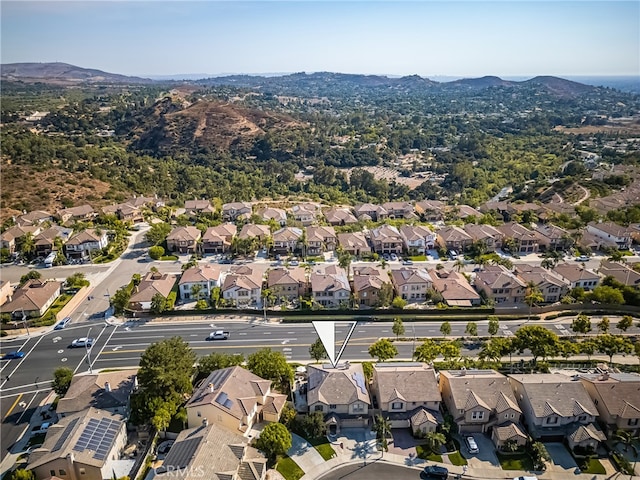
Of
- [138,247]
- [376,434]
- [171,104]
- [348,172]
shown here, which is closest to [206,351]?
[376,434]

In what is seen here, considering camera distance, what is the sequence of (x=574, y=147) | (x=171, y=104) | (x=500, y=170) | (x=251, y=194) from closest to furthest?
(x=251, y=194)
(x=500, y=170)
(x=574, y=147)
(x=171, y=104)

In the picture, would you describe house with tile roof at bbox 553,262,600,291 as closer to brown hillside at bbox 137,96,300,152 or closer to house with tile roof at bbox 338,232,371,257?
house with tile roof at bbox 338,232,371,257

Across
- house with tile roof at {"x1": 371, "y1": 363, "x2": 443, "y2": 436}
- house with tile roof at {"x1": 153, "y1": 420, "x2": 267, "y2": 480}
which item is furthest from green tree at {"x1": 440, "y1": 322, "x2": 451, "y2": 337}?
house with tile roof at {"x1": 153, "y1": 420, "x2": 267, "y2": 480}

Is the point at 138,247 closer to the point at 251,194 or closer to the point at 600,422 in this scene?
the point at 251,194

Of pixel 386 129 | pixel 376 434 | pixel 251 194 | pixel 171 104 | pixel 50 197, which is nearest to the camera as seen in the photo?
→ pixel 376 434

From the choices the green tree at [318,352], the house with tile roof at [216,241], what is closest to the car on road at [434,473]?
the green tree at [318,352]

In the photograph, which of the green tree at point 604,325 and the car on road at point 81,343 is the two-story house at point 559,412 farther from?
the car on road at point 81,343
